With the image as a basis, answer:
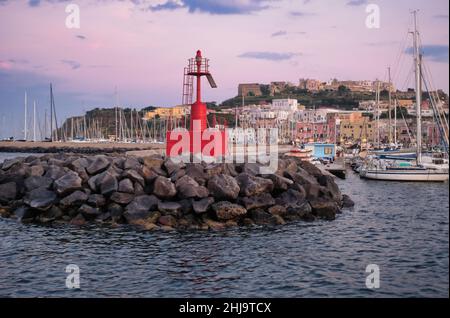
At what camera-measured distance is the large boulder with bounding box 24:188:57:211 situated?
778 inches

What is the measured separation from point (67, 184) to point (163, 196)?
3.97 m

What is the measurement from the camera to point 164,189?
1952cm

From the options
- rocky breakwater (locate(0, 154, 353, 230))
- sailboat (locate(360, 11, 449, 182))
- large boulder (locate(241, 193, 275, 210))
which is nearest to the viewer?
rocky breakwater (locate(0, 154, 353, 230))

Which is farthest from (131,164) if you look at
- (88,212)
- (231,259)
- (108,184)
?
(231,259)

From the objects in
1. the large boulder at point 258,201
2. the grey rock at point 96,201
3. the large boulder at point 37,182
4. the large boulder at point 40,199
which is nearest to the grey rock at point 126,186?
the grey rock at point 96,201

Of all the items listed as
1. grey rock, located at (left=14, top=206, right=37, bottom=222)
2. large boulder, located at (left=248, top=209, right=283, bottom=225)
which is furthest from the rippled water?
large boulder, located at (left=248, top=209, right=283, bottom=225)

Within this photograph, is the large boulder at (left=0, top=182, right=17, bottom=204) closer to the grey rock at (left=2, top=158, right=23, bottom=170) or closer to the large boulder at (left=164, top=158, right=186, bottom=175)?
the grey rock at (left=2, top=158, right=23, bottom=170)

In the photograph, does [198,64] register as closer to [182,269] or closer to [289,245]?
[289,245]

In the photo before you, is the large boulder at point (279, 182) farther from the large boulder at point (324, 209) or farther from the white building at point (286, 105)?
the white building at point (286, 105)

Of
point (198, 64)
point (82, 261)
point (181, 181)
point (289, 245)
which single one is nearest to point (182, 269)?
point (82, 261)

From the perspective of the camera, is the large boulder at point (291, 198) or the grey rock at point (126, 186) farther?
the large boulder at point (291, 198)

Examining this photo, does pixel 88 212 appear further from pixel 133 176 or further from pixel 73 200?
pixel 133 176

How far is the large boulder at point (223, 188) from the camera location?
19188mm

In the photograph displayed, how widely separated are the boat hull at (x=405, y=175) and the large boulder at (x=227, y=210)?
19.3m
